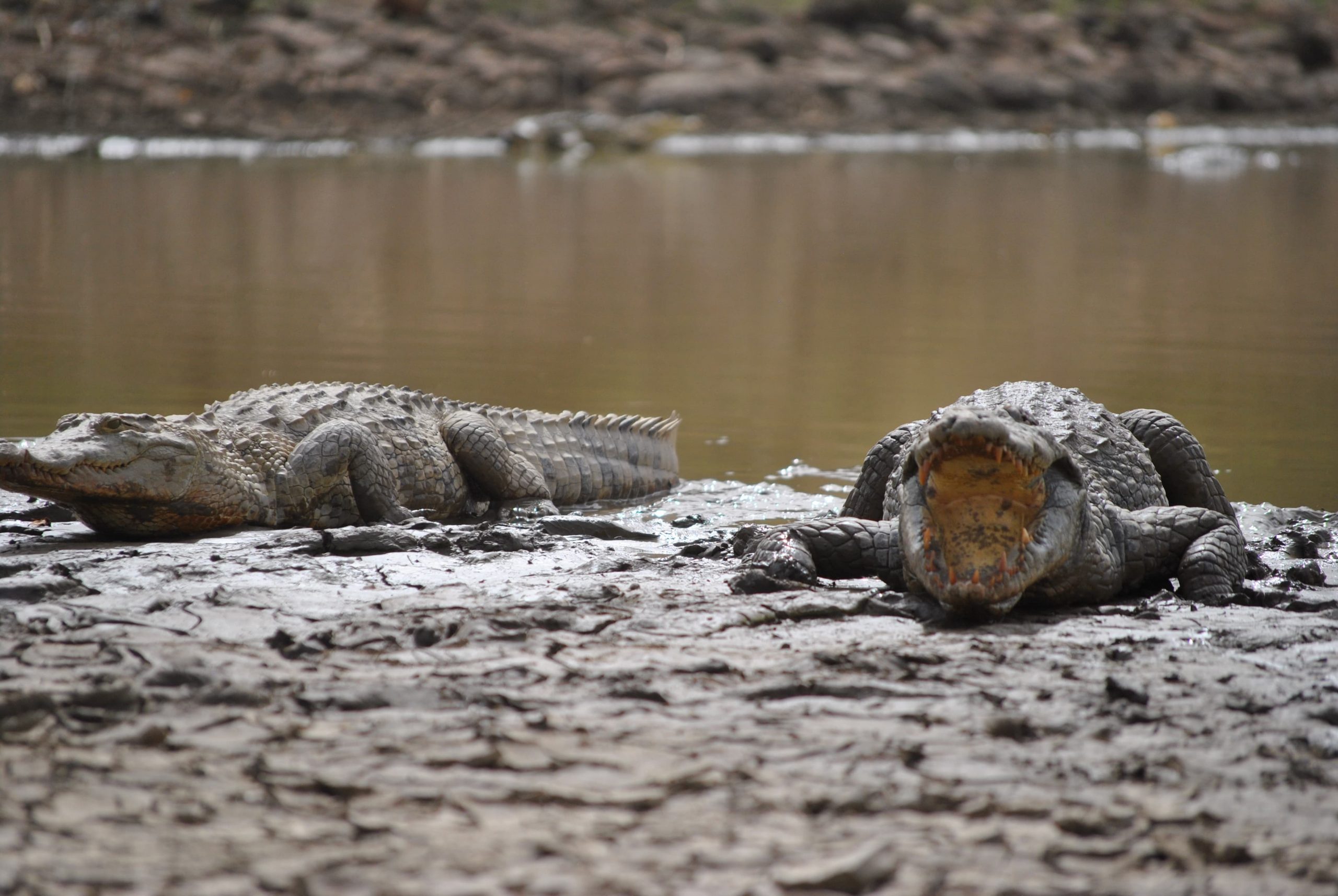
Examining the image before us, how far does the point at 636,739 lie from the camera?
3.00m

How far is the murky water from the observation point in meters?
8.52

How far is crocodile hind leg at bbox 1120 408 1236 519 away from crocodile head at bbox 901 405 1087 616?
1.60m

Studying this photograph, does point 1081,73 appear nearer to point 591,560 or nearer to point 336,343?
point 336,343

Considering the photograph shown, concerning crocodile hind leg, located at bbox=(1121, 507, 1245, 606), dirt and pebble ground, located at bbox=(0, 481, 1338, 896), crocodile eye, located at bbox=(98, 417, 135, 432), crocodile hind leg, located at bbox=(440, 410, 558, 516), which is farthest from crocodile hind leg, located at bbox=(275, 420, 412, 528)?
crocodile hind leg, located at bbox=(1121, 507, 1245, 606)

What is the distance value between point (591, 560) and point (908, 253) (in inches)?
505

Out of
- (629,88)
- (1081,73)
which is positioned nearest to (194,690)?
(629,88)

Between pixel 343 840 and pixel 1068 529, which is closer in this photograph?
pixel 343 840

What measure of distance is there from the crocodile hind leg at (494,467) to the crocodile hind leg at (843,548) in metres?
1.78

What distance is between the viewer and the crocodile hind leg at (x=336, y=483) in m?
5.60

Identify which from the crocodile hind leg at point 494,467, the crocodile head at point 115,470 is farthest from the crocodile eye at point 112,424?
the crocodile hind leg at point 494,467

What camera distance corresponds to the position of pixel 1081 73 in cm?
4962

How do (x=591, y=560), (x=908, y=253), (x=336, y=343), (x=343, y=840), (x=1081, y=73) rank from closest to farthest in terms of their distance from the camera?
(x=343, y=840) → (x=591, y=560) → (x=336, y=343) → (x=908, y=253) → (x=1081, y=73)

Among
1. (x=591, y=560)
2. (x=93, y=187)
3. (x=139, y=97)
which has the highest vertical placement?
(x=139, y=97)

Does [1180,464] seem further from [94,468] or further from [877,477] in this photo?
[94,468]
